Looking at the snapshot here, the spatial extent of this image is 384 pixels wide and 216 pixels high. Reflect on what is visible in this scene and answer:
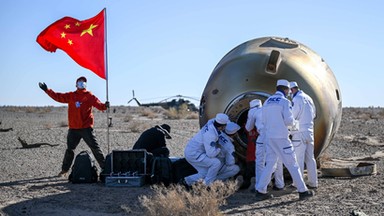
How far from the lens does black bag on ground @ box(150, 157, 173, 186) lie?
40.1 ft

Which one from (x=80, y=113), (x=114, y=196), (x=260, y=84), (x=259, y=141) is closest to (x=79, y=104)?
(x=80, y=113)

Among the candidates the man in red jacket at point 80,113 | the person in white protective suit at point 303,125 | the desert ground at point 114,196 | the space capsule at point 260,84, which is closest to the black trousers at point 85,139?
the man in red jacket at point 80,113

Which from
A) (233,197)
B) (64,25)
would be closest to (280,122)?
(233,197)

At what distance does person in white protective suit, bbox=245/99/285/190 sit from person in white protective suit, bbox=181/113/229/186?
46cm

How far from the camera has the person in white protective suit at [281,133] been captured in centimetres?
1038

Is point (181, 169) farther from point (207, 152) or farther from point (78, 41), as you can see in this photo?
point (78, 41)

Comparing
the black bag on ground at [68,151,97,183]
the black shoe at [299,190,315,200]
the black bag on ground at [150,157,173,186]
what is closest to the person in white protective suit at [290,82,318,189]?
the black shoe at [299,190,315,200]

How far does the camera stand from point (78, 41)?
14.5 m

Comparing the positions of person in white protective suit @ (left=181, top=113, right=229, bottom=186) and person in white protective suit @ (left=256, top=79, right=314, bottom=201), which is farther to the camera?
person in white protective suit @ (left=181, top=113, right=229, bottom=186)

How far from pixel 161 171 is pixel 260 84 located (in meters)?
2.58

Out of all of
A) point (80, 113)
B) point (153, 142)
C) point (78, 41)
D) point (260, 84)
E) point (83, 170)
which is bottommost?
point (83, 170)

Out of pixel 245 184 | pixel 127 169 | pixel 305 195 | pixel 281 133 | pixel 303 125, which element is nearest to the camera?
pixel 281 133

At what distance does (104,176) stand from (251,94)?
3.57 metres

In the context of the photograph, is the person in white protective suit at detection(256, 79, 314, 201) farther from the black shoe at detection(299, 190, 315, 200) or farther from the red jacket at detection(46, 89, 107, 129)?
the red jacket at detection(46, 89, 107, 129)
